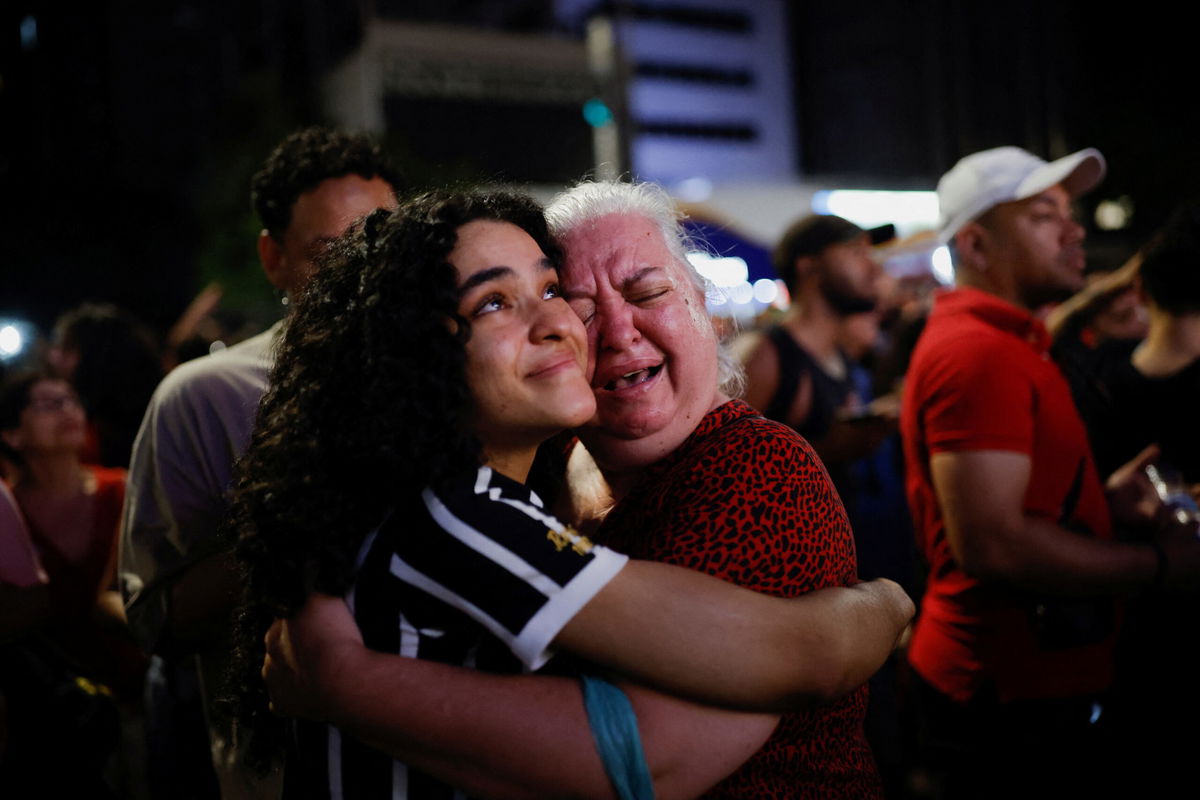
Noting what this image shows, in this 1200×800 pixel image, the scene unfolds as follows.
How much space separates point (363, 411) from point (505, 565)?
14.0 inches

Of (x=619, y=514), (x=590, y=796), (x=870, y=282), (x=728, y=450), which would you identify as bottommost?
(x=590, y=796)

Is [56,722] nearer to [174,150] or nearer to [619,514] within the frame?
[619,514]

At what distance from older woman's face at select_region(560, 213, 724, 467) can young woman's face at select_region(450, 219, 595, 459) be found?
0.22 meters

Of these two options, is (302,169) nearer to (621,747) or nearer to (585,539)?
(585,539)

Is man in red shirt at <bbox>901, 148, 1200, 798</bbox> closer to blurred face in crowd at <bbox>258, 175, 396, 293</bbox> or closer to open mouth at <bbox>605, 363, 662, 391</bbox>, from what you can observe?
open mouth at <bbox>605, 363, 662, 391</bbox>

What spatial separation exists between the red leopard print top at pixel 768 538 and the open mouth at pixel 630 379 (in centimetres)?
17

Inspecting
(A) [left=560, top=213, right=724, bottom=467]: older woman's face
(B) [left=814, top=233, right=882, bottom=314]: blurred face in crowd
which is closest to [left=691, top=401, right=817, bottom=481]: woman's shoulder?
(A) [left=560, top=213, right=724, bottom=467]: older woman's face

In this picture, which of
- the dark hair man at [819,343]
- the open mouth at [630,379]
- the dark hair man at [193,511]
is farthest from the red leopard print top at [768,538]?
the dark hair man at [819,343]

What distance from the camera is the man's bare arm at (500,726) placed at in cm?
131

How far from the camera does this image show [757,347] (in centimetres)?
454

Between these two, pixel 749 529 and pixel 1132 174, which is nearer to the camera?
pixel 749 529

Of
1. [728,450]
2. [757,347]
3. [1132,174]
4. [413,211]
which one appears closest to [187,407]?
[413,211]

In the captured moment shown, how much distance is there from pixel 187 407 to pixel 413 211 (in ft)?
3.77

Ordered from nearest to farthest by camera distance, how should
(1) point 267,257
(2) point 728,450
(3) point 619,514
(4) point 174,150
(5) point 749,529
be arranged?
(5) point 749,529
(2) point 728,450
(3) point 619,514
(1) point 267,257
(4) point 174,150
